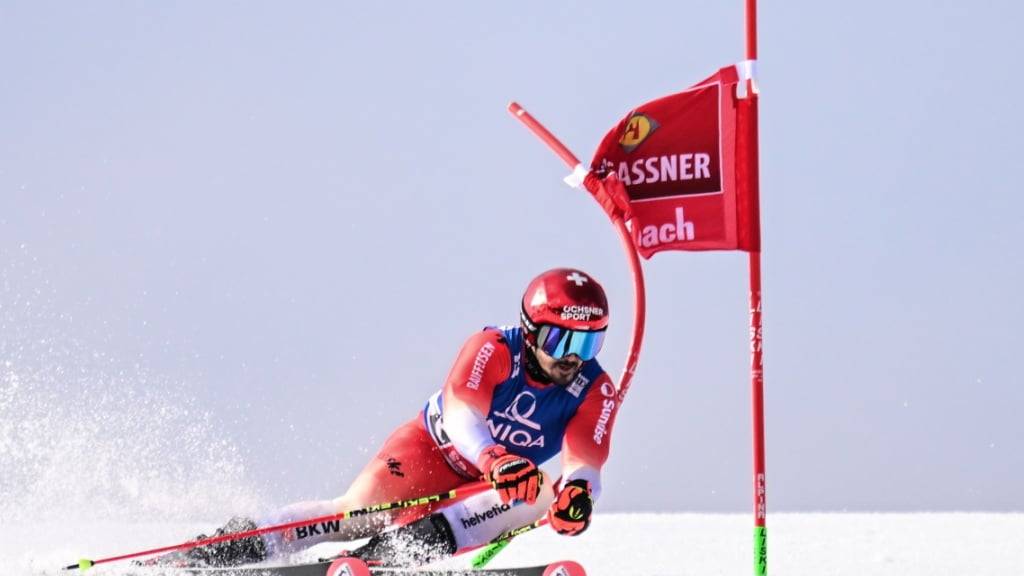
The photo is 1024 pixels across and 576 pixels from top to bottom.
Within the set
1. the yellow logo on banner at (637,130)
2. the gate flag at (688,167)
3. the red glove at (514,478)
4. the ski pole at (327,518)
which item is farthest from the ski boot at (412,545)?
the yellow logo on banner at (637,130)

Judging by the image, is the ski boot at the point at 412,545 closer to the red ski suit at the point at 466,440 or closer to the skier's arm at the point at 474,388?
the red ski suit at the point at 466,440

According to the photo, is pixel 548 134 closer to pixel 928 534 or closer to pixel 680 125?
pixel 680 125

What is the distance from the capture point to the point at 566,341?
6602mm

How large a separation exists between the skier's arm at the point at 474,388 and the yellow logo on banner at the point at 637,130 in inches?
105

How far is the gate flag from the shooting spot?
8727mm

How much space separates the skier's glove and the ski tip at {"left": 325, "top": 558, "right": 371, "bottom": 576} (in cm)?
92

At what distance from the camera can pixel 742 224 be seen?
28.5 feet

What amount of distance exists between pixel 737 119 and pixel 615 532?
425 centimetres

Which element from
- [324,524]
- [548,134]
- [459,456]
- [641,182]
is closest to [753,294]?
[641,182]

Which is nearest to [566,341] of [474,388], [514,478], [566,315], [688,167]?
[566,315]

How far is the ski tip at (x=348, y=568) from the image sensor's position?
6.04 meters

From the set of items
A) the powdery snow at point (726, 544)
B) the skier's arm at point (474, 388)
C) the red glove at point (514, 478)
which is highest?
the skier's arm at point (474, 388)

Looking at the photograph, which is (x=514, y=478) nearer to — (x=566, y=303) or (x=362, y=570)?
(x=362, y=570)

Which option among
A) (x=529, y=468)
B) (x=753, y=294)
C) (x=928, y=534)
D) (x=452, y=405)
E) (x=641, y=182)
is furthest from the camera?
(x=928, y=534)
